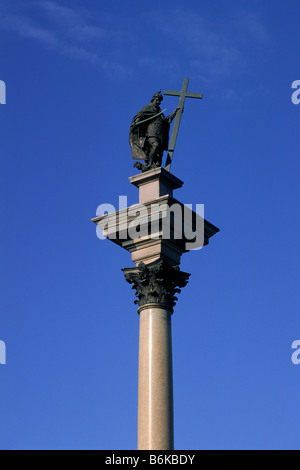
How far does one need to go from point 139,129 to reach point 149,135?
50cm

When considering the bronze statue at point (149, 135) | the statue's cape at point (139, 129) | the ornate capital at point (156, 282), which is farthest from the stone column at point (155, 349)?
the statue's cape at point (139, 129)

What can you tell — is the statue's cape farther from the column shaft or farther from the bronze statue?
the column shaft

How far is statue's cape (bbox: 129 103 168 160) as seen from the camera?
29.3 meters

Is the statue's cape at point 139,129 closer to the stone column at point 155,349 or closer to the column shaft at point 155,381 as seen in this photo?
the stone column at point 155,349

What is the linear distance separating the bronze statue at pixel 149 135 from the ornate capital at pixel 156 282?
3301mm

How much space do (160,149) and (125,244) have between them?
3.14 metres

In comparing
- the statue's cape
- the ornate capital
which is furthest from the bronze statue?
the ornate capital

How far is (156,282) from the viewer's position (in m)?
26.8

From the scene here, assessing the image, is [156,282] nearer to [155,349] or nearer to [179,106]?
[155,349]

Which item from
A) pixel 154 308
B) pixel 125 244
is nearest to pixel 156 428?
pixel 154 308

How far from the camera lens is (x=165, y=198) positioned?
27047 millimetres

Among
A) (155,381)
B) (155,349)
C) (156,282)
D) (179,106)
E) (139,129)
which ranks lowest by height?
(155,381)

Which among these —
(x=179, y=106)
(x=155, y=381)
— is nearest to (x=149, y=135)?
(x=179, y=106)
